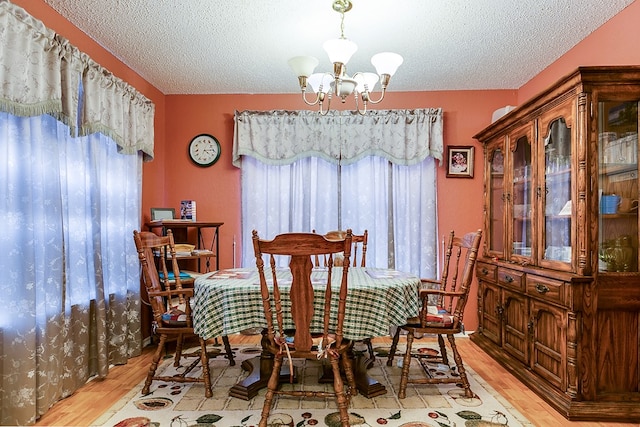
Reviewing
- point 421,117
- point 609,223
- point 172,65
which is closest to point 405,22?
point 421,117

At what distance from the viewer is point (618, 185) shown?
2379mm

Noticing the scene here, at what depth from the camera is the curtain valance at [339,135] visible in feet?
13.4

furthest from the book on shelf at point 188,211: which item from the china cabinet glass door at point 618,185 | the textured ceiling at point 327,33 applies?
the china cabinet glass door at point 618,185

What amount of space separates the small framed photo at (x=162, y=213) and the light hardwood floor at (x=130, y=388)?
48.8 inches

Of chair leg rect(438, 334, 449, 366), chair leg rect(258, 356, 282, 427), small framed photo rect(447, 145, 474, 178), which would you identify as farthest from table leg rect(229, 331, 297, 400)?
small framed photo rect(447, 145, 474, 178)

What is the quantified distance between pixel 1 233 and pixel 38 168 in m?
0.42

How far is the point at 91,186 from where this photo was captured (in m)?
2.92

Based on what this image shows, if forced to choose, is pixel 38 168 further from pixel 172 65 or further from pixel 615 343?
pixel 615 343

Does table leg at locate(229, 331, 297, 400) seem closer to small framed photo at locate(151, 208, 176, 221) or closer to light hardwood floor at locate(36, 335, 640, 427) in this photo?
light hardwood floor at locate(36, 335, 640, 427)

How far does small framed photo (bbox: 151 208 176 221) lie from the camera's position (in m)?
3.92

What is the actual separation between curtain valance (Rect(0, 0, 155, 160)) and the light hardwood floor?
1.69 meters

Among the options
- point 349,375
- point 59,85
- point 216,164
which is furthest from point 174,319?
point 216,164

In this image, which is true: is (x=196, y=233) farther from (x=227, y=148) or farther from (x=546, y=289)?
(x=546, y=289)

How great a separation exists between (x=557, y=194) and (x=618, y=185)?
1.14ft
